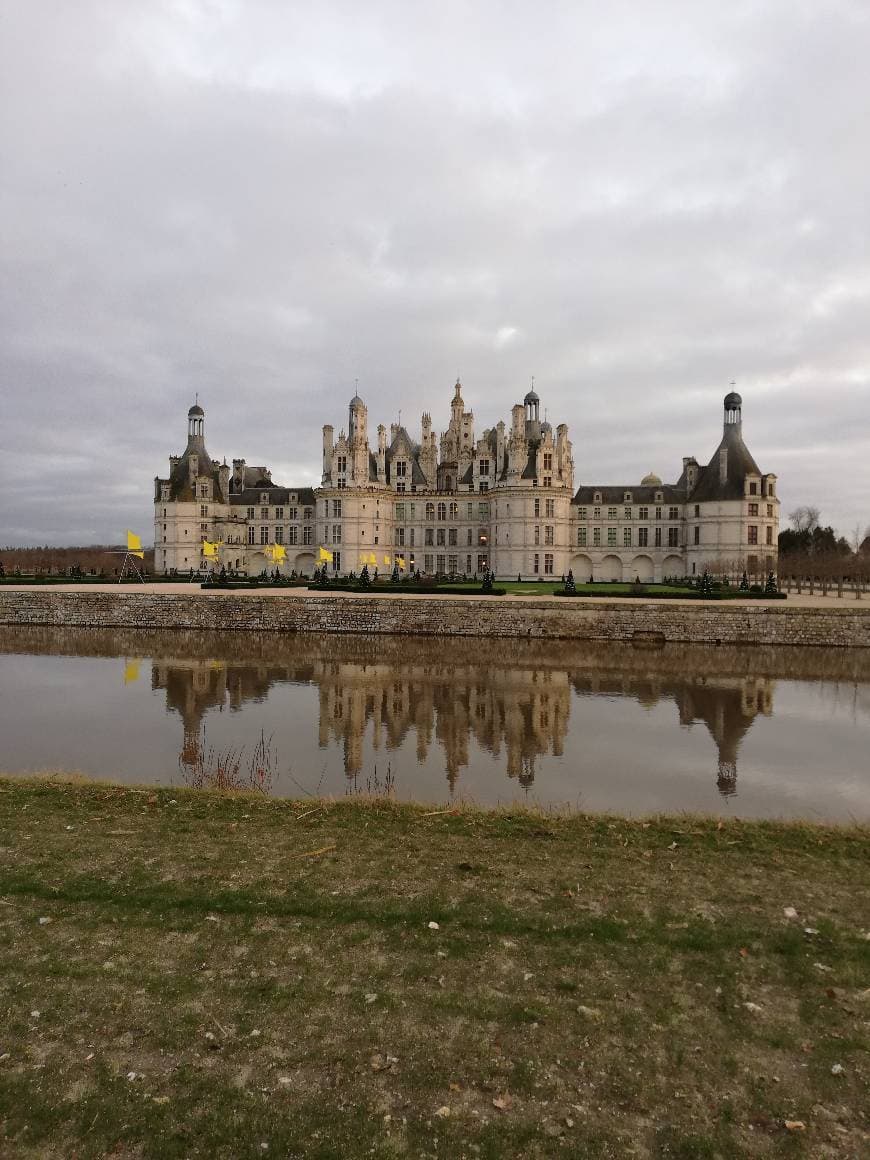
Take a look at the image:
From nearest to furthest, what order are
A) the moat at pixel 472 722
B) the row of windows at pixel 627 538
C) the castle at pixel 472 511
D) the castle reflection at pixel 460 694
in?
the moat at pixel 472 722
the castle reflection at pixel 460 694
the castle at pixel 472 511
the row of windows at pixel 627 538

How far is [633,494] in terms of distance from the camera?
67125 millimetres

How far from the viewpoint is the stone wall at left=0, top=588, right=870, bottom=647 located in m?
31.5

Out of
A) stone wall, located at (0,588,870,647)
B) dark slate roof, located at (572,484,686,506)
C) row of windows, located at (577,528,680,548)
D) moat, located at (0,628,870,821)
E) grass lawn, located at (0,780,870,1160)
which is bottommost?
moat, located at (0,628,870,821)

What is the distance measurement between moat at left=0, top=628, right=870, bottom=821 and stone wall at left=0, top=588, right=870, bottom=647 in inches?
107

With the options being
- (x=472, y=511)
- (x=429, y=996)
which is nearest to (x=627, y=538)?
(x=472, y=511)

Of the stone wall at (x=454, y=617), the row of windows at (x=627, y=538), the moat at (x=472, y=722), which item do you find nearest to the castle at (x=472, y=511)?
the row of windows at (x=627, y=538)

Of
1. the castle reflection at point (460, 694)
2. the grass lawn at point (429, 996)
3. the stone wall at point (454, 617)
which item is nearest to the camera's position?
the grass lawn at point (429, 996)

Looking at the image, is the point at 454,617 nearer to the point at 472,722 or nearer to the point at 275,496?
the point at 472,722

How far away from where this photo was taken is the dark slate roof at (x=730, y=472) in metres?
61.0

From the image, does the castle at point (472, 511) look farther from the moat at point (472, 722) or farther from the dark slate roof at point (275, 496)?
the moat at point (472, 722)

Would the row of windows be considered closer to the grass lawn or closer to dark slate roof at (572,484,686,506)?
dark slate roof at (572,484,686,506)

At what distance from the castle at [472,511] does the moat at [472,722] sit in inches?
1300

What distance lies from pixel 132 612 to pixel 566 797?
3093cm

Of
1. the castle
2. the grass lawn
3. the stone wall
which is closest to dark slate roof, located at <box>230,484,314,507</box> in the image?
the castle
